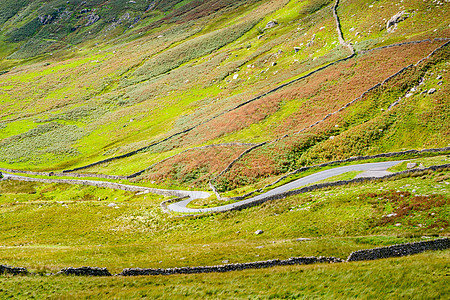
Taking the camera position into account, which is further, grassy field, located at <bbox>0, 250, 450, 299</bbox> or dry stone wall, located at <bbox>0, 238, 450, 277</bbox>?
dry stone wall, located at <bbox>0, 238, 450, 277</bbox>

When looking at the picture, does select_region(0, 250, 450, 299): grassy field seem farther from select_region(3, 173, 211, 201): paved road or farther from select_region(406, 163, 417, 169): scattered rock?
select_region(3, 173, 211, 201): paved road

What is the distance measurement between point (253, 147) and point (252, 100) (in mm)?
Answer: 28814

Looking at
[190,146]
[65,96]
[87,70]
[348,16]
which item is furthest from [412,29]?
[87,70]

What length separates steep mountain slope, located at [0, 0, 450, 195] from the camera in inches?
2016

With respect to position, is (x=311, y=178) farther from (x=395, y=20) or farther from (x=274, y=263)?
(x=395, y=20)

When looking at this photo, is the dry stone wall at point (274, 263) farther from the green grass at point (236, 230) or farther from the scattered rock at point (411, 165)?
the scattered rock at point (411, 165)

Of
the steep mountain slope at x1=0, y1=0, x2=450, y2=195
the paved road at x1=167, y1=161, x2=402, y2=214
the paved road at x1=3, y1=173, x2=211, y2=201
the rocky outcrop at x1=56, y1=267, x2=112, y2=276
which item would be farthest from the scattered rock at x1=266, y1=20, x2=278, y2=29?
the rocky outcrop at x1=56, y1=267, x2=112, y2=276

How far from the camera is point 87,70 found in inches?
7244

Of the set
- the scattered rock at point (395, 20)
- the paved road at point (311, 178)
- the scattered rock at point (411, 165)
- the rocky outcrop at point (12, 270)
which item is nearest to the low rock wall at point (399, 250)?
the scattered rock at point (411, 165)

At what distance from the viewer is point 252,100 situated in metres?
82.5

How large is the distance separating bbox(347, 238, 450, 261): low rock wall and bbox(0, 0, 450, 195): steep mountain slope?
2656cm

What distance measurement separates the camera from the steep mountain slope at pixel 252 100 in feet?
168

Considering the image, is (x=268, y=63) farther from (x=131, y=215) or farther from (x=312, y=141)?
(x=131, y=215)

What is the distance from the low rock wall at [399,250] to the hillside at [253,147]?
1.38 metres
